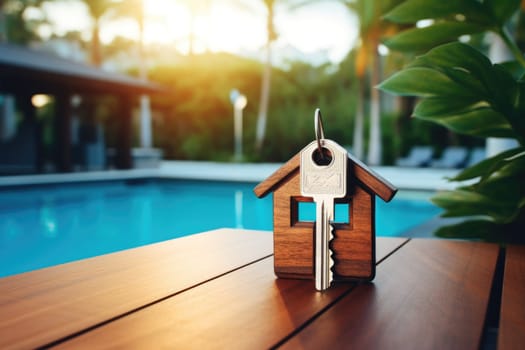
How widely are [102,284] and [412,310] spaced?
557 millimetres

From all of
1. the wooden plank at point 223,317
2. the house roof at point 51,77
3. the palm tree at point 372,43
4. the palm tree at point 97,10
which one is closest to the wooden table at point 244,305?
the wooden plank at point 223,317

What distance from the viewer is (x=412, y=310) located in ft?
2.75

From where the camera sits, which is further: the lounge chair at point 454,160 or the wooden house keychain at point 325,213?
the lounge chair at point 454,160

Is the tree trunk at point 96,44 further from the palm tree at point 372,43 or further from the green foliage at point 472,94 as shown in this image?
the green foliage at point 472,94

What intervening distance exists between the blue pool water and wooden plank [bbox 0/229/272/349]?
388cm

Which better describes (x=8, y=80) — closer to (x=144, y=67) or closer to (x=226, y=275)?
(x=144, y=67)

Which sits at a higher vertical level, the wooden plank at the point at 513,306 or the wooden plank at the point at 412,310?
the wooden plank at the point at 412,310

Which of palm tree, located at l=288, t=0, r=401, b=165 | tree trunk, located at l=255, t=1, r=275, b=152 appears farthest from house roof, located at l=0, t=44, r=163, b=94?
palm tree, located at l=288, t=0, r=401, b=165

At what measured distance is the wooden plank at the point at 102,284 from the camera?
2.53 feet

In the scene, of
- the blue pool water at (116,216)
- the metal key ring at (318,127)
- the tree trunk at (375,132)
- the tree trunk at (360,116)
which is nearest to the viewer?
the metal key ring at (318,127)

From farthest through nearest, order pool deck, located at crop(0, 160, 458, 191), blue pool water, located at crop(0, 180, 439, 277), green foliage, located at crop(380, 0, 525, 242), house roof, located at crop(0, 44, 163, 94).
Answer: house roof, located at crop(0, 44, 163, 94), pool deck, located at crop(0, 160, 458, 191), blue pool water, located at crop(0, 180, 439, 277), green foliage, located at crop(380, 0, 525, 242)

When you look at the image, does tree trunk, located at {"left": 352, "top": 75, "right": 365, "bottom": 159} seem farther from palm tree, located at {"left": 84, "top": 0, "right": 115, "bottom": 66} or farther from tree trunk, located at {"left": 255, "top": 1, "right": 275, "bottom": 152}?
palm tree, located at {"left": 84, "top": 0, "right": 115, "bottom": 66}

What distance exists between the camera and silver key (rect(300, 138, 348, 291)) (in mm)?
930

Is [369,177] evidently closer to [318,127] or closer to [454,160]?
[318,127]
